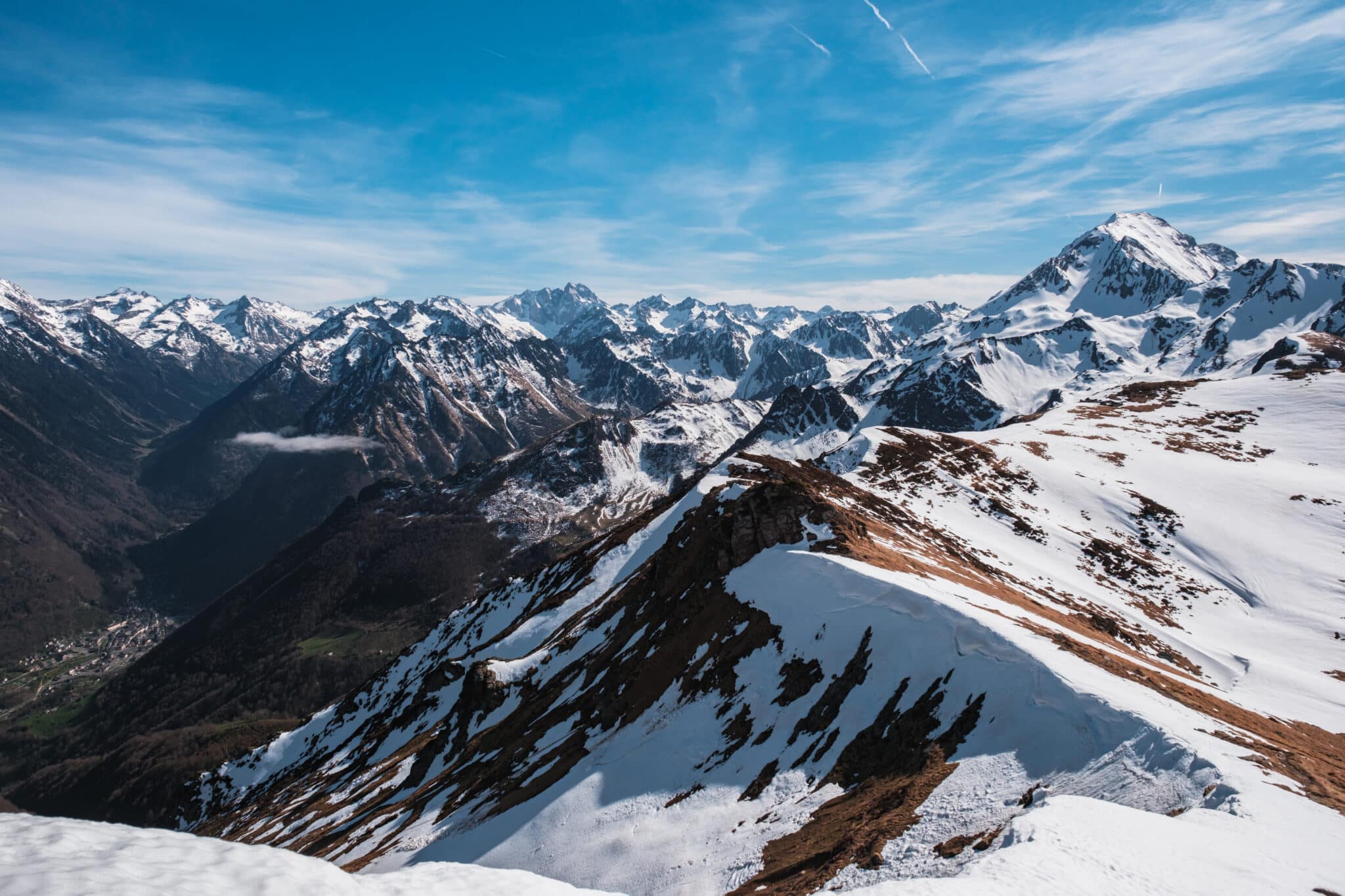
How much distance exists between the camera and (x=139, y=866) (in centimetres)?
778

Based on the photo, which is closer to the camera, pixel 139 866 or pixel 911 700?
pixel 139 866

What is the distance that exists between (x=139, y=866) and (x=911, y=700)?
94.2ft

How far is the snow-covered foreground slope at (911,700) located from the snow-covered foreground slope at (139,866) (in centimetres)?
1425

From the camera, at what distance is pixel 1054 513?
259 feet

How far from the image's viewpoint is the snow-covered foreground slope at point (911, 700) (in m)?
19.1

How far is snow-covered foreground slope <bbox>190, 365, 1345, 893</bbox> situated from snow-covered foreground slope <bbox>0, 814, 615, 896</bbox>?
1425cm

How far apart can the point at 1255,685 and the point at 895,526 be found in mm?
29687

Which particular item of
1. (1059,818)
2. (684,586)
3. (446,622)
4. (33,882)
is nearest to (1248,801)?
(1059,818)

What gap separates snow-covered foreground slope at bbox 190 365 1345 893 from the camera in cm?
1908

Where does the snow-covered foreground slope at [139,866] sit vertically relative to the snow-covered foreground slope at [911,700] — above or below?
above

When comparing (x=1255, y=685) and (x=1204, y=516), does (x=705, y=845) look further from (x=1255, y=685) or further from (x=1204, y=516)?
(x=1204, y=516)

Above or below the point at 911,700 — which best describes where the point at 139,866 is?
above

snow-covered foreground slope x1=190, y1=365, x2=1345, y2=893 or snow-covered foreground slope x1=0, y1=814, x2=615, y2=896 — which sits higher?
snow-covered foreground slope x1=0, y1=814, x2=615, y2=896

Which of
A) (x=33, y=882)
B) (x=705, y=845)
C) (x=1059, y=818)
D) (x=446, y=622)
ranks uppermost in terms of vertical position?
(x=33, y=882)
